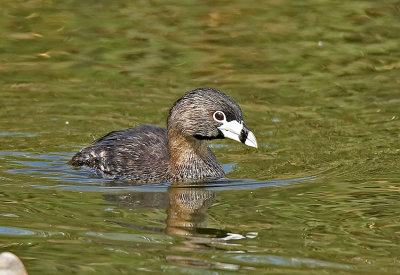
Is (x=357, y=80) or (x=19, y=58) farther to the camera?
(x=19, y=58)

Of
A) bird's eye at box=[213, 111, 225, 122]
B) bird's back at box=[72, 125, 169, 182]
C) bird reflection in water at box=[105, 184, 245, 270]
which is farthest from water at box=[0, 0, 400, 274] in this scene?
bird's eye at box=[213, 111, 225, 122]

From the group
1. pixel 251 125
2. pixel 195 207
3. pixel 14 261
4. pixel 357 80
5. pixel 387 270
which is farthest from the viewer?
pixel 357 80

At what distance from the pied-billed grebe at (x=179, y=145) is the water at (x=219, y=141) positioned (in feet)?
0.88

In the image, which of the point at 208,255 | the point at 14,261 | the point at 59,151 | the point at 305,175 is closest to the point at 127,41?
the point at 59,151

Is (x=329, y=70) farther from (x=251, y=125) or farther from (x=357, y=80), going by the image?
(x=251, y=125)

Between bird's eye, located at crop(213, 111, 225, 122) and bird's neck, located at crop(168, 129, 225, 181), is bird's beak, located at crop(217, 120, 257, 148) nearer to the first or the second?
bird's eye, located at crop(213, 111, 225, 122)

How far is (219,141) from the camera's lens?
1388cm

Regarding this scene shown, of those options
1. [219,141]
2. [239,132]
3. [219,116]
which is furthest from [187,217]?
[219,141]

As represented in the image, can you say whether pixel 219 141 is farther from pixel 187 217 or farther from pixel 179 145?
pixel 187 217

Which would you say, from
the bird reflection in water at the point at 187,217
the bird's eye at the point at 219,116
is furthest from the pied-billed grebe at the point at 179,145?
the bird reflection in water at the point at 187,217

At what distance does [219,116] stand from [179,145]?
76 centimetres

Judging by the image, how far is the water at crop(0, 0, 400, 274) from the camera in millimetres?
8508

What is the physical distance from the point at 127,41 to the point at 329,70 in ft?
12.4

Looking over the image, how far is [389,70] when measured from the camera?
1609 cm
